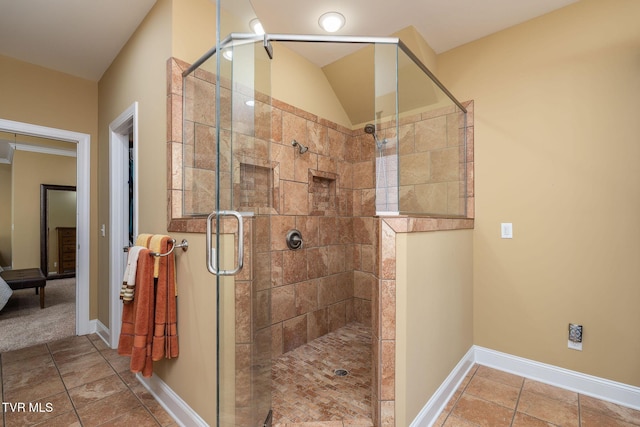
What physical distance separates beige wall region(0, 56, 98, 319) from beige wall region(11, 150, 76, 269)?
9.05 feet

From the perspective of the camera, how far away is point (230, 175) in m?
1.09

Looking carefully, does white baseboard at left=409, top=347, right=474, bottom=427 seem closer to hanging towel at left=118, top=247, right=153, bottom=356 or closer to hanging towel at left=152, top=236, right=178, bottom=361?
hanging towel at left=152, top=236, right=178, bottom=361

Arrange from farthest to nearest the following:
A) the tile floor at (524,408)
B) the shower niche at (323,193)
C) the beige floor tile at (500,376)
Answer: the shower niche at (323,193) < the beige floor tile at (500,376) < the tile floor at (524,408)

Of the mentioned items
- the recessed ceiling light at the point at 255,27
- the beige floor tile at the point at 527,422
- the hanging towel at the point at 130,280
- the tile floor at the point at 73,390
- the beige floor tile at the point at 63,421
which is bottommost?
the tile floor at the point at 73,390

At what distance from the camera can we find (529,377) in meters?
2.08

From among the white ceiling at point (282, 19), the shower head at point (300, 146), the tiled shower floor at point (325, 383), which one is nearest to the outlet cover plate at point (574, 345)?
the tiled shower floor at point (325, 383)

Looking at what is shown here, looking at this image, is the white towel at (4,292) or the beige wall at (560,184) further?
the white towel at (4,292)

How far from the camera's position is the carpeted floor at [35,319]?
2812 mm

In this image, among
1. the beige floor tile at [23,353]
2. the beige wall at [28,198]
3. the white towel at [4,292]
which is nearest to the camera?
the beige floor tile at [23,353]

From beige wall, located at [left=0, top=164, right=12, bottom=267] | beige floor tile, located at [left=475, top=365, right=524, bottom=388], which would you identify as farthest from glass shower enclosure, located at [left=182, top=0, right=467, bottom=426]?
beige wall, located at [left=0, top=164, right=12, bottom=267]

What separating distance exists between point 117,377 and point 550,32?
4.05 meters

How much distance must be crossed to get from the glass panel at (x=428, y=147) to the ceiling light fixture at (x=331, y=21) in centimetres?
80

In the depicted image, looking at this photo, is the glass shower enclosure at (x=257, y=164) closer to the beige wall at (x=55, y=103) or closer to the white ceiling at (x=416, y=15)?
the white ceiling at (x=416, y=15)

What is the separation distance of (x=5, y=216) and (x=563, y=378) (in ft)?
23.4
